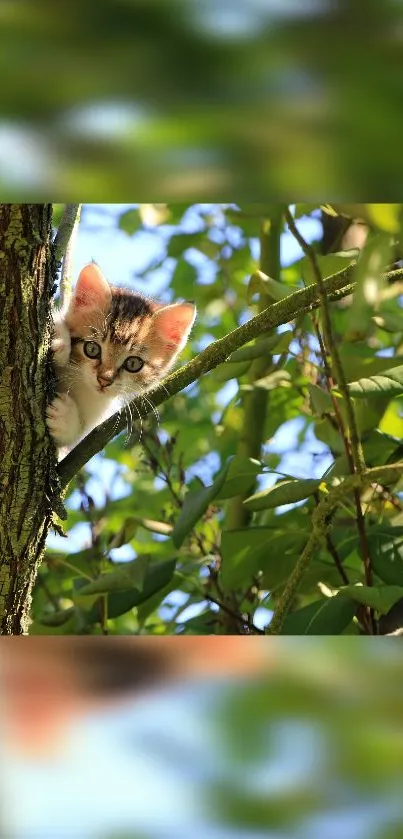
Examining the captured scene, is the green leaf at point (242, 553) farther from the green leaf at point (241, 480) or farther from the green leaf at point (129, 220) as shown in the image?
the green leaf at point (129, 220)

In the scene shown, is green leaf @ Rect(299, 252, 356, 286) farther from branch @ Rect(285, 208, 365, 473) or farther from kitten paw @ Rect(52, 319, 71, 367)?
kitten paw @ Rect(52, 319, 71, 367)

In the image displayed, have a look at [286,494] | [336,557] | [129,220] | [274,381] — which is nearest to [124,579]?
[286,494]

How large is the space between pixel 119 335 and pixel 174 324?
18 cm

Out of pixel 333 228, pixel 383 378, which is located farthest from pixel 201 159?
pixel 333 228

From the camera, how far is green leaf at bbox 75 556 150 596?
60.7 inches

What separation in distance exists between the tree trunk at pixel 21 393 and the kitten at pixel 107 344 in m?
0.59

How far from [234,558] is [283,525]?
7.8 inches

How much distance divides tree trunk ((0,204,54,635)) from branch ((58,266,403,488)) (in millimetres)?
109

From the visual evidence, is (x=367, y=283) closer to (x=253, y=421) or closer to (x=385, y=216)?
(x=385, y=216)

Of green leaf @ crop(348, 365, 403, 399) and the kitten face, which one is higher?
the kitten face

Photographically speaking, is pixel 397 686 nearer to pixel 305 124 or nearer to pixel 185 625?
pixel 305 124

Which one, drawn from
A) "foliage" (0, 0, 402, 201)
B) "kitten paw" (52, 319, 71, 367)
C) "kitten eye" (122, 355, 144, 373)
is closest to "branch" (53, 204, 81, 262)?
"kitten paw" (52, 319, 71, 367)

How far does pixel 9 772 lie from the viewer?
39 centimetres

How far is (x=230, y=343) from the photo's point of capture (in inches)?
49.5
